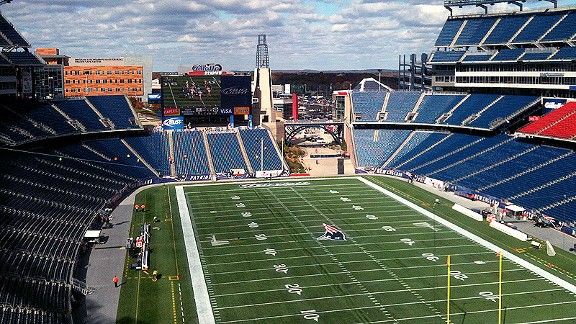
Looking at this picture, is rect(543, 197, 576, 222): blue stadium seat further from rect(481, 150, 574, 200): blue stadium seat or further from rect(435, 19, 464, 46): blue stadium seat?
rect(435, 19, 464, 46): blue stadium seat

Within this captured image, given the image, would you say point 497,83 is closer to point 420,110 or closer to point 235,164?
point 420,110

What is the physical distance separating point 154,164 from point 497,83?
121 feet

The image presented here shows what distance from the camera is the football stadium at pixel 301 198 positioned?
96.0 ft

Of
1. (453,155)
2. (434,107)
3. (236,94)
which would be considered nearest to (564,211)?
(453,155)

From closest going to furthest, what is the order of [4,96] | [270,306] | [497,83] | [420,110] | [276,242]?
[270,306] < [276,242] < [4,96] < [497,83] < [420,110]

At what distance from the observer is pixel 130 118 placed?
230ft

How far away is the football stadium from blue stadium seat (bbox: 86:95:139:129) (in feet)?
0.91

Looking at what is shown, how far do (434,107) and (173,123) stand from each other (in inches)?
1164

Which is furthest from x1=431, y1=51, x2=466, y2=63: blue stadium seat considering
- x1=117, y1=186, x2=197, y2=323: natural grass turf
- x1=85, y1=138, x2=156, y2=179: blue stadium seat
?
x1=117, y1=186, x2=197, y2=323: natural grass turf

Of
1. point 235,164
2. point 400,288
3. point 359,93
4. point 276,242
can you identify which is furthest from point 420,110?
point 400,288

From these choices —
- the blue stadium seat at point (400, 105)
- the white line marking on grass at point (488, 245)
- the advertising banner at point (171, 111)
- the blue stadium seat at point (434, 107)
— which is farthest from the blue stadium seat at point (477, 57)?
the advertising banner at point (171, 111)

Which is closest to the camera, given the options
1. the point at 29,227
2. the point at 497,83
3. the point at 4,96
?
the point at 29,227

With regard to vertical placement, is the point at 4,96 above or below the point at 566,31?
below

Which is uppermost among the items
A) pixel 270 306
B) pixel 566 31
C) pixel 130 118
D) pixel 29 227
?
pixel 566 31
